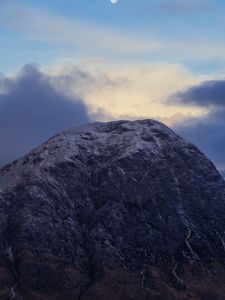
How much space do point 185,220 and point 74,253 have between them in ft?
41.6

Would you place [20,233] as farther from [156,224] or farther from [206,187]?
[206,187]

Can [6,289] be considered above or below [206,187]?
below

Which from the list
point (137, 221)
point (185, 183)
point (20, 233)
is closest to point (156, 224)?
point (137, 221)

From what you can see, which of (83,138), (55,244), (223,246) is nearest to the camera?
(55,244)

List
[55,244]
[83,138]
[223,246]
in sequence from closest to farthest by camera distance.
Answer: [55,244] → [223,246] → [83,138]

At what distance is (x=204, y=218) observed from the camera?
72562 mm

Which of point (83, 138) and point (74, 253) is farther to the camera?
point (83, 138)

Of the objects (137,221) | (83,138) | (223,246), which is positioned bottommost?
(223,246)

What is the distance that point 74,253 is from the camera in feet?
218

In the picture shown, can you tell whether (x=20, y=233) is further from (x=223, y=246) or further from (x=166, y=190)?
(x=223, y=246)

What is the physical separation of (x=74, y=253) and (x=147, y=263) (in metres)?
7.24

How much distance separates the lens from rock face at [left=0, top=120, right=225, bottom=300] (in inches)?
2510

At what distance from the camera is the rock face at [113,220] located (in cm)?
6375

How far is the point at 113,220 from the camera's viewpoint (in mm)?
69125
